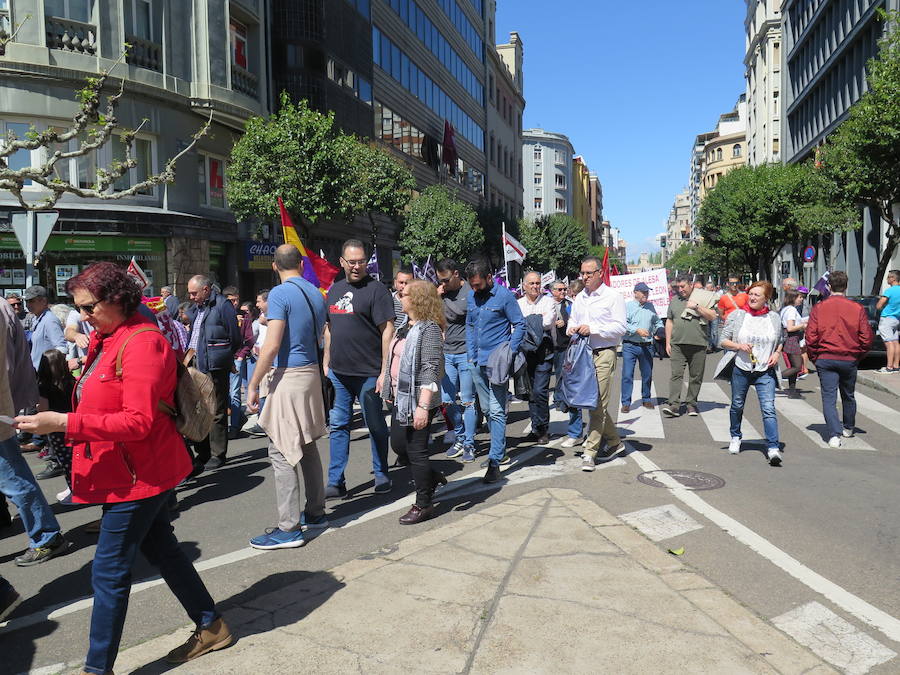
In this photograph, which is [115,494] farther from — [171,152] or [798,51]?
[798,51]

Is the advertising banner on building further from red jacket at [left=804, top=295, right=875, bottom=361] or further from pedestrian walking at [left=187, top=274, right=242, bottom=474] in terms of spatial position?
pedestrian walking at [left=187, top=274, right=242, bottom=474]

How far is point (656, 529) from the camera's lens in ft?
17.6

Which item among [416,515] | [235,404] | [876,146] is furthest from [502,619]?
[876,146]

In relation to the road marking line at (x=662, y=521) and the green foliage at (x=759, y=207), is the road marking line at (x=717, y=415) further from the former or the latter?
the green foliage at (x=759, y=207)

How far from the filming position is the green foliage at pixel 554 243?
184 ft

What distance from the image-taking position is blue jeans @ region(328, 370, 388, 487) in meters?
6.34

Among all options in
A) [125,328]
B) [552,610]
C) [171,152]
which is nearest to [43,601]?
[125,328]

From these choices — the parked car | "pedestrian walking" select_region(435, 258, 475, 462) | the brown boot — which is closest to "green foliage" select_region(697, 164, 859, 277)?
the parked car

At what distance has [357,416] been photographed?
10.8 metres

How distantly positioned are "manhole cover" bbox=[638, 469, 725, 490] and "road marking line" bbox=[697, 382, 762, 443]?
173cm

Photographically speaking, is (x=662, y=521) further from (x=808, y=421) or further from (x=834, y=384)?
(x=808, y=421)

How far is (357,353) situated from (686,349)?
5.87 m

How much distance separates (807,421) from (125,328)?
8.94m

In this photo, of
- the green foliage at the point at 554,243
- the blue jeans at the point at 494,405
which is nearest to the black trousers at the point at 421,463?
the blue jeans at the point at 494,405
